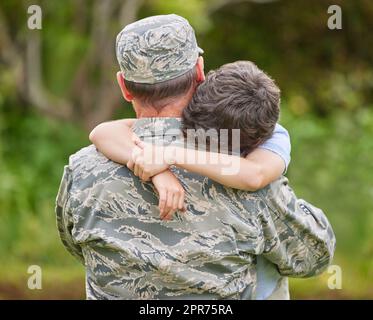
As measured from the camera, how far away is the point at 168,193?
2.38 m

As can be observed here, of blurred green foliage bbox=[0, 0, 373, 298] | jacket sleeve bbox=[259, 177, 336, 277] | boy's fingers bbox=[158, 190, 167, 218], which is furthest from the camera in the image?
blurred green foliage bbox=[0, 0, 373, 298]

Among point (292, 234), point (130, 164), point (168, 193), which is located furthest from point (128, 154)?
point (292, 234)

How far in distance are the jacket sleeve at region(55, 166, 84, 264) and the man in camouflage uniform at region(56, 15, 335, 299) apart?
4cm

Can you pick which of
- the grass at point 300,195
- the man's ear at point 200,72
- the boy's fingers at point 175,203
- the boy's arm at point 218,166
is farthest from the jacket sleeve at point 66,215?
the grass at point 300,195

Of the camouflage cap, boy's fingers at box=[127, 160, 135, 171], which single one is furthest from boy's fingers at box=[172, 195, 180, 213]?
the camouflage cap

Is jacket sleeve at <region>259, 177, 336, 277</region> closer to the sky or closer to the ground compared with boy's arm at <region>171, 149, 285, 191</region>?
closer to the ground

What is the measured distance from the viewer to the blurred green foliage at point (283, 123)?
265 inches

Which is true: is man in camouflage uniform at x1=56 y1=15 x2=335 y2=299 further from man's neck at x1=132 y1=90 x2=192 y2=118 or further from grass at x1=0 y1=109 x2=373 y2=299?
grass at x1=0 y1=109 x2=373 y2=299

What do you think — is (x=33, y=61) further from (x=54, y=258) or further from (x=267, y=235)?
(x=267, y=235)

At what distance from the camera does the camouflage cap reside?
2445mm

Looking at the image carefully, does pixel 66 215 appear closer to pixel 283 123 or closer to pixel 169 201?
pixel 169 201

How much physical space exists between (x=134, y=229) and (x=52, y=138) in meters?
5.94

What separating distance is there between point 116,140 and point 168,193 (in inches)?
9.2
